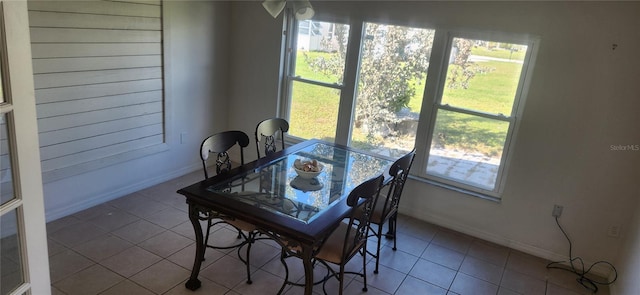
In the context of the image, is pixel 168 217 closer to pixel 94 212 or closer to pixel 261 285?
pixel 94 212

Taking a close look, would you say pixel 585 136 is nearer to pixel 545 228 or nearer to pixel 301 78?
pixel 545 228

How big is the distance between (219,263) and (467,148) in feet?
7.42

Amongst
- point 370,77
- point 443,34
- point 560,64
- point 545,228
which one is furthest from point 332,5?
point 545,228

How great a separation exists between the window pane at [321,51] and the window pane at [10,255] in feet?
10.4

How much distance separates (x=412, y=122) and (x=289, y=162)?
54.7 inches

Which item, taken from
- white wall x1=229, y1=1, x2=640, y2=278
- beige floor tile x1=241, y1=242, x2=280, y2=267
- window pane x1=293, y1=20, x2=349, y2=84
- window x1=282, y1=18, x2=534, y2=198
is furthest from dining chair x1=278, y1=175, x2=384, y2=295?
window pane x1=293, y1=20, x2=349, y2=84

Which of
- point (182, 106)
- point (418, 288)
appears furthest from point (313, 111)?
point (418, 288)

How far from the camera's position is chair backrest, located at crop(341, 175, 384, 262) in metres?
2.23

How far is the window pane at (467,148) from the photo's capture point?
11.8 feet

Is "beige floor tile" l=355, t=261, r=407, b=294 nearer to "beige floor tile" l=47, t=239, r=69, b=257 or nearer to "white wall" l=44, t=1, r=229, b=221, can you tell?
"beige floor tile" l=47, t=239, r=69, b=257

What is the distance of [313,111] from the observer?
4484 millimetres

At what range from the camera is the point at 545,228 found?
11.4 feet

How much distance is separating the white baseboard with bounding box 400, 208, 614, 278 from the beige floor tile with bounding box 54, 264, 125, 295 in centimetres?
253

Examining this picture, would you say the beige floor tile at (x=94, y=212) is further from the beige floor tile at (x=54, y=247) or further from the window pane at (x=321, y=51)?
the window pane at (x=321, y=51)
